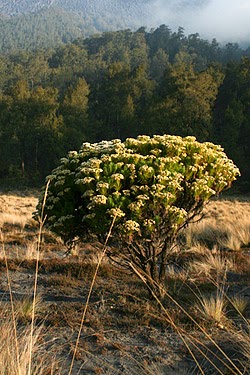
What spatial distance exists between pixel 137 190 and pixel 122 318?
1.59 m

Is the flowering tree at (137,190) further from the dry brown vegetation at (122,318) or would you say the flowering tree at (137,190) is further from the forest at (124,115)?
the forest at (124,115)

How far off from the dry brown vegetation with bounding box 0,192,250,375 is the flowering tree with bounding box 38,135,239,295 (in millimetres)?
562

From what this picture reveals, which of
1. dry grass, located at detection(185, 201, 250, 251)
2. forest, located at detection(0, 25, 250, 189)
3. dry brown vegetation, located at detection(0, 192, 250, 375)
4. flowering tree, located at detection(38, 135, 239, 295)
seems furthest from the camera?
forest, located at detection(0, 25, 250, 189)

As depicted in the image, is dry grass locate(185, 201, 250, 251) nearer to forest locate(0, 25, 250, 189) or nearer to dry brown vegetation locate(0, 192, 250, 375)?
dry brown vegetation locate(0, 192, 250, 375)

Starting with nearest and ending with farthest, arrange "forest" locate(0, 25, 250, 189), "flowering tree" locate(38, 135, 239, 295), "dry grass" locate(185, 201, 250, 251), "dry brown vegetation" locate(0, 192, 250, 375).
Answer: "dry brown vegetation" locate(0, 192, 250, 375) → "flowering tree" locate(38, 135, 239, 295) → "dry grass" locate(185, 201, 250, 251) → "forest" locate(0, 25, 250, 189)

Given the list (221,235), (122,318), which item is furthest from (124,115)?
(122,318)

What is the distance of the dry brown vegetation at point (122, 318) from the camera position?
368cm

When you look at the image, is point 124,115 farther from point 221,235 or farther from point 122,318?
point 122,318

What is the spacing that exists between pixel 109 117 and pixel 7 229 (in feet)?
110

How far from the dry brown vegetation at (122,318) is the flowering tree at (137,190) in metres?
0.56

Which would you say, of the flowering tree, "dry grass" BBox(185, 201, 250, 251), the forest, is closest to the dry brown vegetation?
"dry grass" BBox(185, 201, 250, 251)

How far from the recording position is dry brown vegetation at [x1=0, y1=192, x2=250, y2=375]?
12.1 ft

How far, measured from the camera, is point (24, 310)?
5367 mm

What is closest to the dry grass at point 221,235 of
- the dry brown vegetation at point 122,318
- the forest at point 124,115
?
the dry brown vegetation at point 122,318
